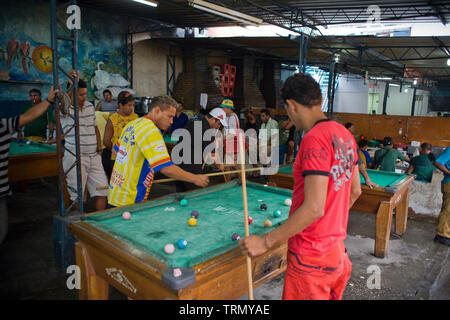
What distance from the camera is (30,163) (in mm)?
4656

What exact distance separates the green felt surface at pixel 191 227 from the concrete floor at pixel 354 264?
908mm

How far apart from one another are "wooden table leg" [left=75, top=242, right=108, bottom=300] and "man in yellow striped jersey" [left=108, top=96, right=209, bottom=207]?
0.73 metres

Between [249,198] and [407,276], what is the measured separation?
1.95 m

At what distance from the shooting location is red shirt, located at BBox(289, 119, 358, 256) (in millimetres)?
1456

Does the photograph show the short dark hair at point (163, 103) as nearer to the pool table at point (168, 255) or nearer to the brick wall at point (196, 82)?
the pool table at point (168, 255)

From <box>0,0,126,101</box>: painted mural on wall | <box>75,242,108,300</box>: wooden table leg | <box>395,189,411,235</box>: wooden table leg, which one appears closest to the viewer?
<box>75,242,108,300</box>: wooden table leg

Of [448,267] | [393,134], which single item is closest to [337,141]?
[448,267]

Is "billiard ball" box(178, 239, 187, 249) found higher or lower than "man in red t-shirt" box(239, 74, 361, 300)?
lower

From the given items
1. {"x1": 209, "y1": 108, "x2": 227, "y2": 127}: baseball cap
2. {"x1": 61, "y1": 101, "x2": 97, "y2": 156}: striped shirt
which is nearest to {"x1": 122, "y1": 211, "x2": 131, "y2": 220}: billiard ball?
{"x1": 209, "y1": 108, "x2": 227, "y2": 127}: baseball cap

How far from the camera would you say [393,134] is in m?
9.57

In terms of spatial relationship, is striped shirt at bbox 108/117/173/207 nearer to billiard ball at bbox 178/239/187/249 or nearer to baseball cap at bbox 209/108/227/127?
billiard ball at bbox 178/239/187/249

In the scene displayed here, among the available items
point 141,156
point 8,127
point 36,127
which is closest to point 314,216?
point 141,156

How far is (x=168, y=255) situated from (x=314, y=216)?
0.85 metres
